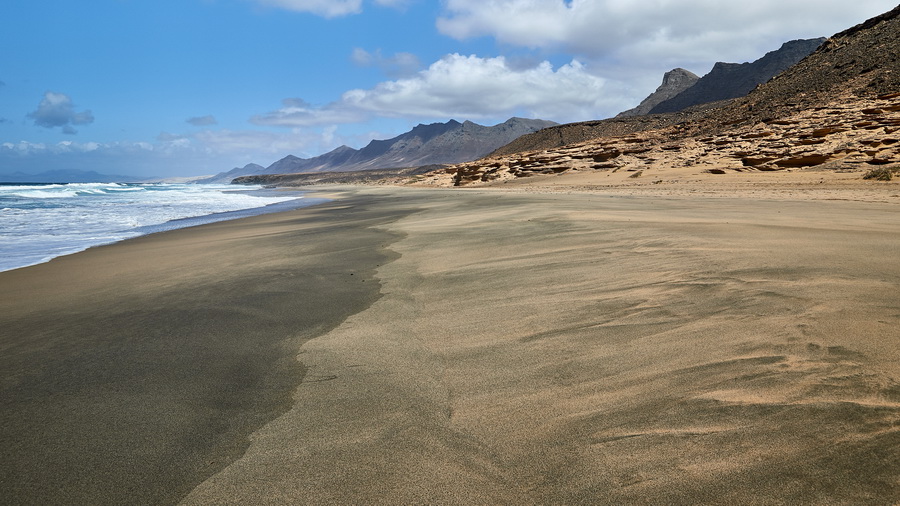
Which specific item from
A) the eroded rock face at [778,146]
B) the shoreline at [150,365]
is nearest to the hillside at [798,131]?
the eroded rock face at [778,146]

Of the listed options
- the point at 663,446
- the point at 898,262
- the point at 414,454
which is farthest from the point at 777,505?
the point at 898,262

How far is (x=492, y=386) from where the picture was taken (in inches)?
94.5

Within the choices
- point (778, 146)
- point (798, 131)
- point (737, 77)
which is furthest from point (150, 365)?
point (737, 77)

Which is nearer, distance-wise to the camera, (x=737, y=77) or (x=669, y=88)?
(x=737, y=77)

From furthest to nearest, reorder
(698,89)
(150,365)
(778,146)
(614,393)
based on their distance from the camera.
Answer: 1. (698,89)
2. (778,146)
3. (150,365)
4. (614,393)

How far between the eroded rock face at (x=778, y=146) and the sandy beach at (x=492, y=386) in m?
16.9

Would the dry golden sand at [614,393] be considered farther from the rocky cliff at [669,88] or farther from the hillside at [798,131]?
the rocky cliff at [669,88]

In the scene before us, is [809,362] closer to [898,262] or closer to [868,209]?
[898,262]

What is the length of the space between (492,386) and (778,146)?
964 inches

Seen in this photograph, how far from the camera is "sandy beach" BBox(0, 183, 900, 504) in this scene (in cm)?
165

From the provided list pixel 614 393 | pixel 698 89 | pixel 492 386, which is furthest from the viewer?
pixel 698 89

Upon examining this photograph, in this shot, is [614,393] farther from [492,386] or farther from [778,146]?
[778,146]

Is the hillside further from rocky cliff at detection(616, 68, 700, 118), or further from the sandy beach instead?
rocky cliff at detection(616, 68, 700, 118)

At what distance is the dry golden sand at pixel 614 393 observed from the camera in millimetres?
1589
